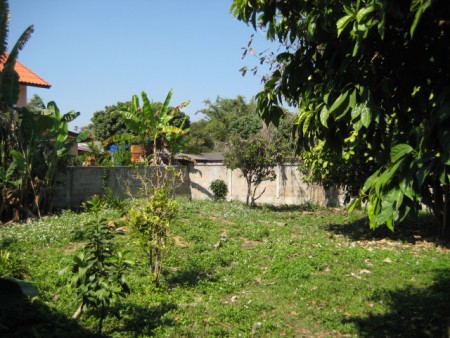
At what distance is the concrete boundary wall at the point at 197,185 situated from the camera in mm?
14430

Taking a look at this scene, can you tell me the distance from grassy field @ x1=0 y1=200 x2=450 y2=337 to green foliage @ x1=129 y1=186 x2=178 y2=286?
0.95 ft

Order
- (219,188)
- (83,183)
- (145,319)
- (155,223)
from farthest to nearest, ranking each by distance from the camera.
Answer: (219,188)
(83,183)
(155,223)
(145,319)

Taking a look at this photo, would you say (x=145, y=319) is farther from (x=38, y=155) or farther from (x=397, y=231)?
(x=38, y=155)

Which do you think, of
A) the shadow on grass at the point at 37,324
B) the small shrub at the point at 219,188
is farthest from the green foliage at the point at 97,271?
the small shrub at the point at 219,188

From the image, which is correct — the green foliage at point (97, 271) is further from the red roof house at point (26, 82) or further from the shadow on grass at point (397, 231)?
the red roof house at point (26, 82)

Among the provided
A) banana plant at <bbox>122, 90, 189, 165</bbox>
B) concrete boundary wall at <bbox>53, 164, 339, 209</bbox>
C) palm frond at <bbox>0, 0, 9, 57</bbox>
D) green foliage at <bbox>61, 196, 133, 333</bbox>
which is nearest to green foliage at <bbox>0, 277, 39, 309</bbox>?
green foliage at <bbox>61, 196, 133, 333</bbox>

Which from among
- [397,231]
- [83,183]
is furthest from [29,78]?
[397,231]

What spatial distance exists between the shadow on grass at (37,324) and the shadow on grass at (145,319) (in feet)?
1.46

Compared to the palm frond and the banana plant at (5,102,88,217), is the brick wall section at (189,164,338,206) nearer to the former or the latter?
the banana plant at (5,102,88,217)

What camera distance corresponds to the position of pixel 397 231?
1169 cm

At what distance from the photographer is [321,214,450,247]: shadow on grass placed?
10.8 meters

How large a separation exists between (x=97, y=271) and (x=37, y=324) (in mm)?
1021

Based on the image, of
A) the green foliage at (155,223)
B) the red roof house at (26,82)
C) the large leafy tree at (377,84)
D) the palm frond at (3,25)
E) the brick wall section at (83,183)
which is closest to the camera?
the large leafy tree at (377,84)

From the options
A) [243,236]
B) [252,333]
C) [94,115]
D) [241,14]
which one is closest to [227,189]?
[243,236]
